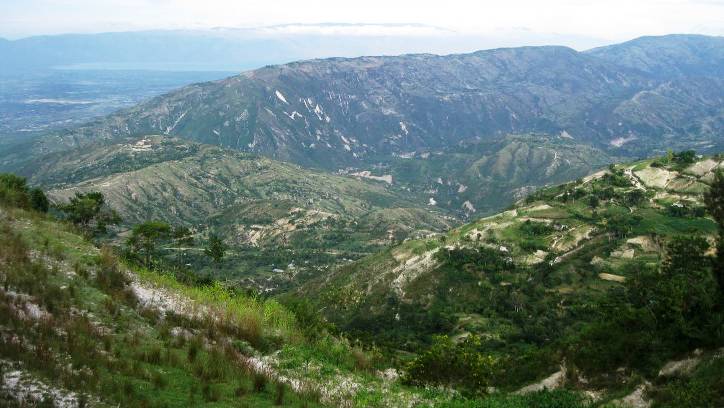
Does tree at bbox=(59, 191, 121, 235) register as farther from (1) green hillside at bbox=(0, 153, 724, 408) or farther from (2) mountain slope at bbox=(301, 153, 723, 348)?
(2) mountain slope at bbox=(301, 153, 723, 348)

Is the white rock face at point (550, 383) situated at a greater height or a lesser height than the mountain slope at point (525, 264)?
greater

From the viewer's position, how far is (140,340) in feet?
60.8

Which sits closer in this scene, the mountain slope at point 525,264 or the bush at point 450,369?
the bush at point 450,369

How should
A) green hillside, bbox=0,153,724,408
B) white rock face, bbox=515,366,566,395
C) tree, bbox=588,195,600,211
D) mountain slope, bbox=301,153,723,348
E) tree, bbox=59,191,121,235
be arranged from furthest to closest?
tree, bbox=588,195,600,211, mountain slope, bbox=301,153,723,348, tree, bbox=59,191,121,235, white rock face, bbox=515,366,566,395, green hillside, bbox=0,153,724,408

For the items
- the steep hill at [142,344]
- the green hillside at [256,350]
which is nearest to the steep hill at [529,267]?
the green hillside at [256,350]

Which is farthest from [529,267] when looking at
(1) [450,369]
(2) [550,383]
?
(1) [450,369]

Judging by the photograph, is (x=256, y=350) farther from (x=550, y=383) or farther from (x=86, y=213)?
(x=86, y=213)

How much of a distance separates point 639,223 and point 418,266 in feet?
199

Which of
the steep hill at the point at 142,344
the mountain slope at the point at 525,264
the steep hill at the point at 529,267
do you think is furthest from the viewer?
the mountain slope at the point at 525,264

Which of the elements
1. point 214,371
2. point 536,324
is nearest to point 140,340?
point 214,371

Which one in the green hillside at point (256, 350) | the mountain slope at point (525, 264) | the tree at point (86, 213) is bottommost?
the mountain slope at point (525, 264)

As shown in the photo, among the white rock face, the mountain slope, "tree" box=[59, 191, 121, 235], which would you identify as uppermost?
the white rock face

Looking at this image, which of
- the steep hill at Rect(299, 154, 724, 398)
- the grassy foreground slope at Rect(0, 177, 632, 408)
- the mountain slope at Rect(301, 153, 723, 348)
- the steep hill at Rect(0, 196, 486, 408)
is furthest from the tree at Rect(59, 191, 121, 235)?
the mountain slope at Rect(301, 153, 723, 348)

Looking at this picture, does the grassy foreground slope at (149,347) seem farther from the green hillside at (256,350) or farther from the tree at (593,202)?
the tree at (593,202)
